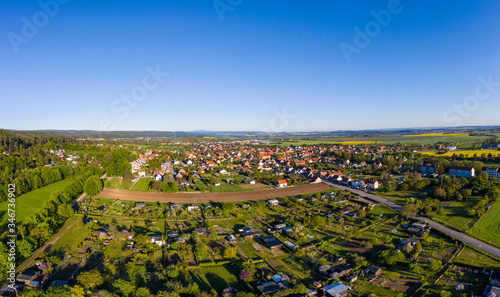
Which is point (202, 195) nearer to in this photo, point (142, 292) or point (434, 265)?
point (142, 292)

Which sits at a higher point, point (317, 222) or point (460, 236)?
point (317, 222)

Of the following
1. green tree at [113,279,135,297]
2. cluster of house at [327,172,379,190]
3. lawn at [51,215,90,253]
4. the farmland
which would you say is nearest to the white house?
cluster of house at [327,172,379,190]

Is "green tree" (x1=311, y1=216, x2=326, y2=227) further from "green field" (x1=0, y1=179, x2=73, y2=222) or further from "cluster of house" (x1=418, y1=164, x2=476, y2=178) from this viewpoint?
"cluster of house" (x1=418, y1=164, x2=476, y2=178)

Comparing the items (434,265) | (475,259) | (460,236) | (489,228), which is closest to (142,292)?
(434,265)

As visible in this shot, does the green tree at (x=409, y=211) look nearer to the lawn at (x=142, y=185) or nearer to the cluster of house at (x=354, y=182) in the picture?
the cluster of house at (x=354, y=182)

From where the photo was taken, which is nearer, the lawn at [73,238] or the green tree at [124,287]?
the green tree at [124,287]

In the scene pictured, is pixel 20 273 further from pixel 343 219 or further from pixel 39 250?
pixel 343 219

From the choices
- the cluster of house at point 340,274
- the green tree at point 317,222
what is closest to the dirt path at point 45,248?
the cluster of house at point 340,274
